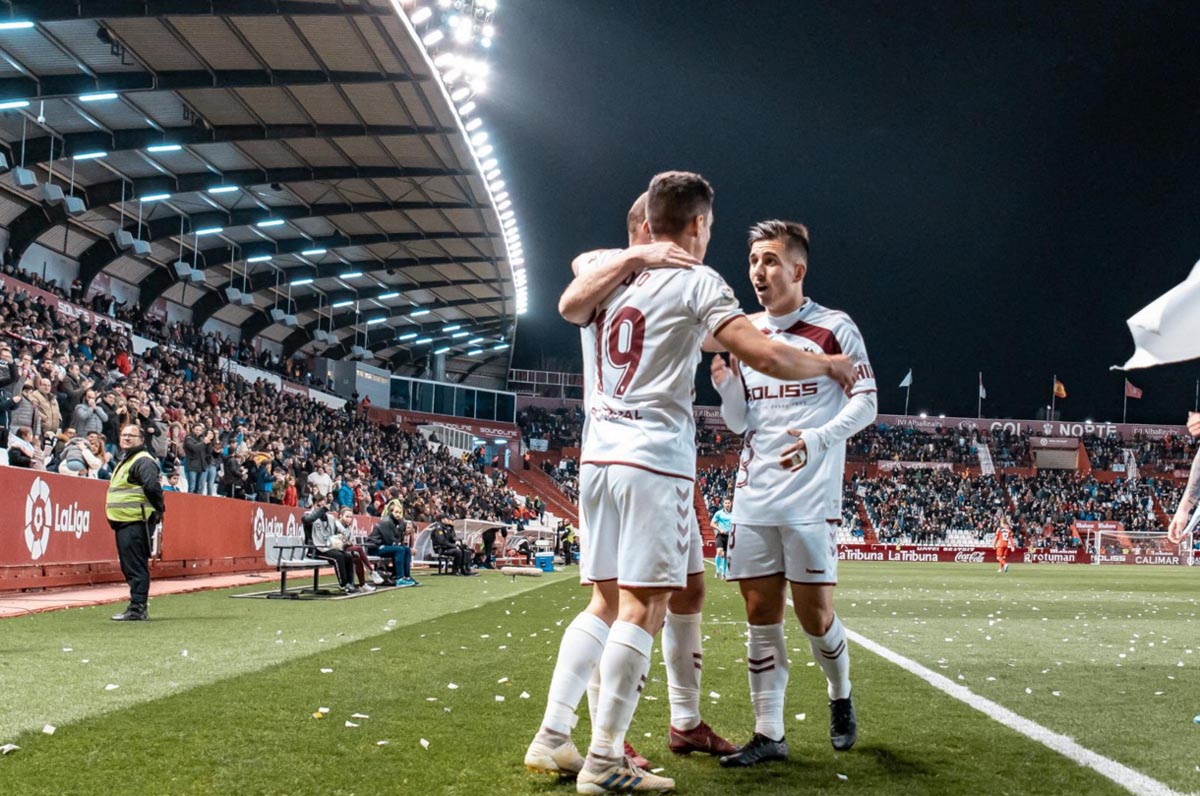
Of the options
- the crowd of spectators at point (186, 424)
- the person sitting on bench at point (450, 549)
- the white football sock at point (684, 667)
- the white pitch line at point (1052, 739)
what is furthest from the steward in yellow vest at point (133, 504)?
the person sitting on bench at point (450, 549)

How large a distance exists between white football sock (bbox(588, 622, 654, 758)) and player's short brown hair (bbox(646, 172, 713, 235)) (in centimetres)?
153

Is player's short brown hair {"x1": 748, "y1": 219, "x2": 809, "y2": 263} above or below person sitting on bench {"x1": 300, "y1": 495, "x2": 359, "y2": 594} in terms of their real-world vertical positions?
above

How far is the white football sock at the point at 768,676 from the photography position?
14.8ft

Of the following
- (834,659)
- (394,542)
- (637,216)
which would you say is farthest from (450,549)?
(637,216)

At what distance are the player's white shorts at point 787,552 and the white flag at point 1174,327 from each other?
1.45 m

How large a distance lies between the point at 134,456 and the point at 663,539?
27.9 feet

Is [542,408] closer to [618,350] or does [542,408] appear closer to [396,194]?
[396,194]

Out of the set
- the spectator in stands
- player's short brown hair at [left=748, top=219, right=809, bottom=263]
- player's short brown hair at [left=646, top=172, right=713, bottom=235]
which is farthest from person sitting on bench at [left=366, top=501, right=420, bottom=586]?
player's short brown hair at [left=646, top=172, right=713, bottom=235]

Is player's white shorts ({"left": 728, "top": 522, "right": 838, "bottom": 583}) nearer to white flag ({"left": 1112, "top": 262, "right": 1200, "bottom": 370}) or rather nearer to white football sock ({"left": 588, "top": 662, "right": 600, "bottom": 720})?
white football sock ({"left": 588, "top": 662, "right": 600, "bottom": 720})

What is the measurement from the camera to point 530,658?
8141 millimetres

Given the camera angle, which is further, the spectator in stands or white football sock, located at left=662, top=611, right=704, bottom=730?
the spectator in stands

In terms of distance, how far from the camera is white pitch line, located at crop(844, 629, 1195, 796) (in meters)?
3.93

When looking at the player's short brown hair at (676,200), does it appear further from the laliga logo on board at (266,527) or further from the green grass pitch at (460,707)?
the laliga logo on board at (266,527)

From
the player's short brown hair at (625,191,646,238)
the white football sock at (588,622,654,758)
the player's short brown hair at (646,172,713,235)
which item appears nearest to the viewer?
the white football sock at (588,622,654,758)
